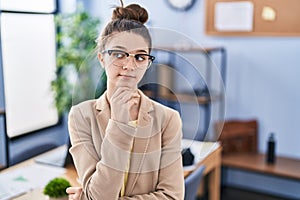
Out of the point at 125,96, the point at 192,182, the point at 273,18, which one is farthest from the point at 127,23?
the point at 273,18

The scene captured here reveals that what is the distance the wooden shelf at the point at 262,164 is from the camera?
2.76 m

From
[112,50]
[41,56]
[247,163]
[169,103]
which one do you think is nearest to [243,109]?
[247,163]

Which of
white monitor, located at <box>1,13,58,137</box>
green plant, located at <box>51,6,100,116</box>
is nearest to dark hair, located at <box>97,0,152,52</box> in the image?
white monitor, located at <box>1,13,58,137</box>

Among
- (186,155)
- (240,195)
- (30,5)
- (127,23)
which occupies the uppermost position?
(30,5)

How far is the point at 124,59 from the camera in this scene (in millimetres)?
774

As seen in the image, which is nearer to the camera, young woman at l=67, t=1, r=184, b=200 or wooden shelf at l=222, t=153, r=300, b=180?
young woman at l=67, t=1, r=184, b=200

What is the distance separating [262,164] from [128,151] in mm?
2312

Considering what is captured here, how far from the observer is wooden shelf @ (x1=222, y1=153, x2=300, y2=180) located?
276 cm

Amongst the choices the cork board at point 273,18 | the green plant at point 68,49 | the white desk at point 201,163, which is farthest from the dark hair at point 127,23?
the green plant at point 68,49

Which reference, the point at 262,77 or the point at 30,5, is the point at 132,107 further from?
the point at 262,77

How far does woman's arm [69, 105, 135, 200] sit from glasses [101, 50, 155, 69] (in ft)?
0.40

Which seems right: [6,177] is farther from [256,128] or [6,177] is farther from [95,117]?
[256,128]

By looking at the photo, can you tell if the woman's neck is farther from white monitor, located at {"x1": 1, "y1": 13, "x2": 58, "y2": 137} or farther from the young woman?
white monitor, located at {"x1": 1, "y1": 13, "x2": 58, "y2": 137}

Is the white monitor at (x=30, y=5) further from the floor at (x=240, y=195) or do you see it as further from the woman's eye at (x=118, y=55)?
the floor at (x=240, y=195)
